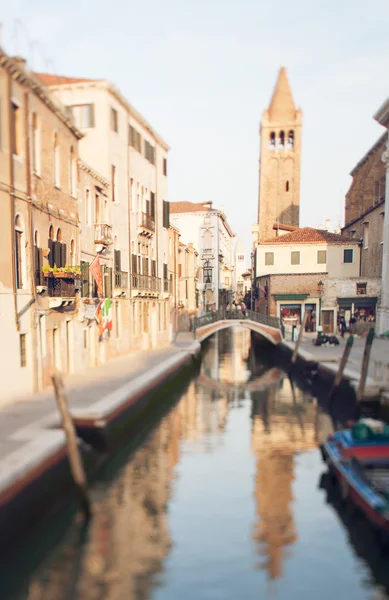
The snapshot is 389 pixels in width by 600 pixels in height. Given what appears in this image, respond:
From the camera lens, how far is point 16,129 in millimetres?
13398

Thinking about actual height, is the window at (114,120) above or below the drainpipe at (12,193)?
above

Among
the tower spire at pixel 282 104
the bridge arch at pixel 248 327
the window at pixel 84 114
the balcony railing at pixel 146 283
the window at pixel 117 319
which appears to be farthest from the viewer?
the tower spire at pixel 282 104

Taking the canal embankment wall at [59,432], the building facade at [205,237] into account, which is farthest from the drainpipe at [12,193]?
the building facade at [205,237]

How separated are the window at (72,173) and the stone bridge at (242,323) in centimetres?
1452

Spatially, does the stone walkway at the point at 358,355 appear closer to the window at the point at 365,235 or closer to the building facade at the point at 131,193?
the window at the point at 365,235

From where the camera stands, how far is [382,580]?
23.9ft

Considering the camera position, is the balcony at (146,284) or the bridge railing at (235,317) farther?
the bridge railing at (235,317)

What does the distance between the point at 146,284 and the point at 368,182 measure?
21114 millimetres

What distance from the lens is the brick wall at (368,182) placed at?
3509 centimetres

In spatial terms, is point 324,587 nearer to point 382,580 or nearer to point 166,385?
point 382,580

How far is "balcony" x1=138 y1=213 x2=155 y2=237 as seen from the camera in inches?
1056

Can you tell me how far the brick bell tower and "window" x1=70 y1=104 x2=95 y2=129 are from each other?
32091 millimetres

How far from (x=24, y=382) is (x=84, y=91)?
14512mm

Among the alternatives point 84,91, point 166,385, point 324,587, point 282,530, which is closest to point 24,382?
point 166,385
